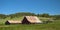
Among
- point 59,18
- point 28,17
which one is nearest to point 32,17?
point 28,17

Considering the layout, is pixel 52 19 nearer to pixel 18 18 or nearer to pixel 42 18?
pixel 42 18

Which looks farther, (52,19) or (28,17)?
(28,17)

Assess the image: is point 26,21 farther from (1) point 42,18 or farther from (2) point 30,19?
(1) point 42,18

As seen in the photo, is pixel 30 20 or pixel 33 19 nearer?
pixel 30 20

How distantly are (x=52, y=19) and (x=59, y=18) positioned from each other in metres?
1.64

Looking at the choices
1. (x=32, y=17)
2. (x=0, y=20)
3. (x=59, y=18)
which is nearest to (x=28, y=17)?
(x=32, y=17)

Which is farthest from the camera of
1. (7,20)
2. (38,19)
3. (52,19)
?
(7,20)

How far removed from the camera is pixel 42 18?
23.6 meters

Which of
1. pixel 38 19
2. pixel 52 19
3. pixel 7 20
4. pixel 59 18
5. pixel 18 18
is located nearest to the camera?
pixel 59 18

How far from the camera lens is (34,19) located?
79.0 ft

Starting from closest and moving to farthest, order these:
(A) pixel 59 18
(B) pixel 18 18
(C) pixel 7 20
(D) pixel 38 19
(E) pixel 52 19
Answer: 1. (A) pixel 59 18
2. (E) pixel 52 19
3. (D) pixel 38 19
4. (C) pixel 7 20
5. (B) pixel 18 18

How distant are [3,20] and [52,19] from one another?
683 cm

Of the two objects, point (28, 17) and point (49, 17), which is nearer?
point (49, 17)

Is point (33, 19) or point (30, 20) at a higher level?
point (33, 19)
